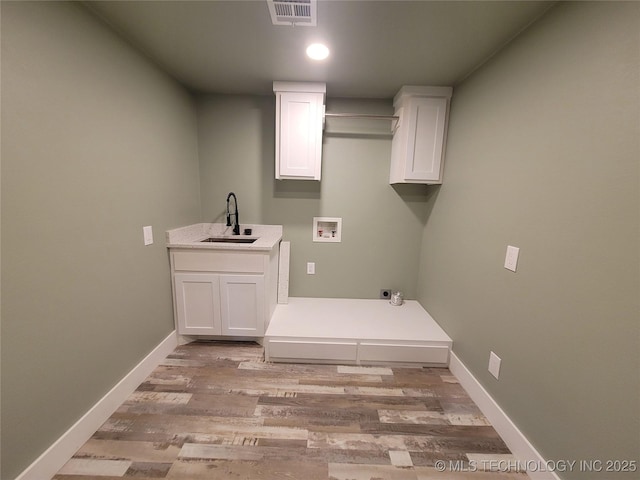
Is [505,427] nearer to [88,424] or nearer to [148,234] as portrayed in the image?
[88,424]

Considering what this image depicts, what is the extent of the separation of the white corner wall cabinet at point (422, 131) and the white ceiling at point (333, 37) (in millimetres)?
112

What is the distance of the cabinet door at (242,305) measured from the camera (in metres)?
2.15

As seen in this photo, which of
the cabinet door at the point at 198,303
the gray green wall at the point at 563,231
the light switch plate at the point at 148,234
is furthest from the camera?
the cabinet door at the point at 198,303

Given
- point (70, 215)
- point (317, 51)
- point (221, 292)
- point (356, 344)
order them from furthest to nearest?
1. point (221, 292)
2. point (356, 344)
3. point (317, 51)
4. point (70, 215)

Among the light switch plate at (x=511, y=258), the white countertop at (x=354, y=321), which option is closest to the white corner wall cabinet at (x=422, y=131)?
the light switch plate at (x=511, y=258)

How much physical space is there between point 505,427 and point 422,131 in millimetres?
2302

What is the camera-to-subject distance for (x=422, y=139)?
224cm

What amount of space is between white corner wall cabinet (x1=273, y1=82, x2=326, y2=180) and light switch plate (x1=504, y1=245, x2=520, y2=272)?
1607 millimetres

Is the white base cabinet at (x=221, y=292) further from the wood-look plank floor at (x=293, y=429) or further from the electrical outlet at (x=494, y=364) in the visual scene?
the electrical outlet at (x=494, y=364)

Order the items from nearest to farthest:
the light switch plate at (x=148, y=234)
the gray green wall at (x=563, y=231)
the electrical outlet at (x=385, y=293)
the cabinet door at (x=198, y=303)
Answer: the gray green wall at (x=563, y=231), the light switch plate at (x=148, y=234), the cabinet door at (x=198, y=303), the electrical outlet at (x=385, y=293)

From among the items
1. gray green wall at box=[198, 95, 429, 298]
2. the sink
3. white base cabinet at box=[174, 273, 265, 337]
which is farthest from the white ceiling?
white base cabinet at box=[174, 273, 265, 337]

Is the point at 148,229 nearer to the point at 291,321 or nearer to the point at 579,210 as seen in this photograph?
the point at 291,321

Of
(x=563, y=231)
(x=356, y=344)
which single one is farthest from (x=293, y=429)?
(x=563, y=231)

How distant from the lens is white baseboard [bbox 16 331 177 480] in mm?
1167
